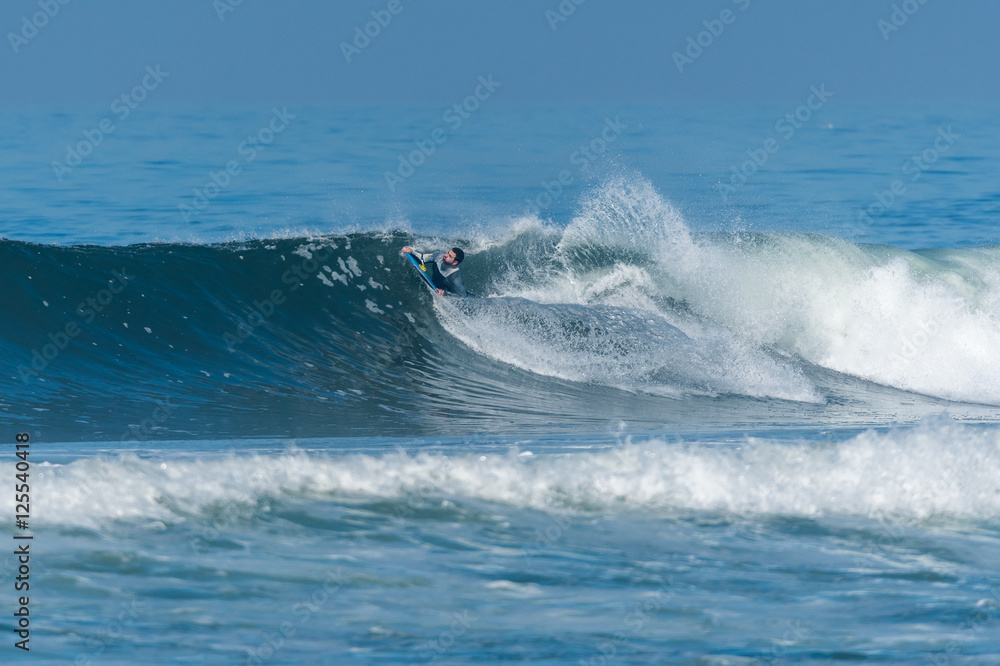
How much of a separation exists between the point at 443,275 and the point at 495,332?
3.49 ft

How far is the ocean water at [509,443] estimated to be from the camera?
17.3 ft

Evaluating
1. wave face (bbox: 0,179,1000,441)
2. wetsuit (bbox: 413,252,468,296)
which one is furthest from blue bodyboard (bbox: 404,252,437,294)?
wave face (bbox: 0,179,1000,441)

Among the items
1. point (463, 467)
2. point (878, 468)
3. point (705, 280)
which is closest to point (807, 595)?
point (878, 468)

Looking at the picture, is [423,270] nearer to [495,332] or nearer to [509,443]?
[495,332]

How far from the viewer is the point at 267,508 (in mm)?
6500

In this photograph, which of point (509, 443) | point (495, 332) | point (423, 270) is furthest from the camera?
point (423, 270)

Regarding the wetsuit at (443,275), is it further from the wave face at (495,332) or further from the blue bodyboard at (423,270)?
the wave face at (495,332)

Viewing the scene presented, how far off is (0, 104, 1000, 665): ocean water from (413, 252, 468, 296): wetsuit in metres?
0.39

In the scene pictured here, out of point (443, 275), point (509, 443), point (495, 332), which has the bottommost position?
point (509, 443)

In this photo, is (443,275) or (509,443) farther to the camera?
(443,275)

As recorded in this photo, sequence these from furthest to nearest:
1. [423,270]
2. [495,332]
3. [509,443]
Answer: [423,270] → [495,332] → [509,443]

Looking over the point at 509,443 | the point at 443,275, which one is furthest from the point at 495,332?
the point at 509,443

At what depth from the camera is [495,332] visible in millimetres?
12102

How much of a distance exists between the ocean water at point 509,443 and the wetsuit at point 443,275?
0.39 meters
